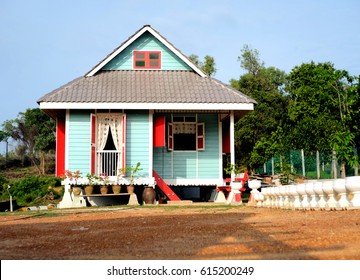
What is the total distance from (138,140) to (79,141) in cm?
199

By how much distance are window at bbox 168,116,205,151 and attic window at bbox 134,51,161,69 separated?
6.90 ft

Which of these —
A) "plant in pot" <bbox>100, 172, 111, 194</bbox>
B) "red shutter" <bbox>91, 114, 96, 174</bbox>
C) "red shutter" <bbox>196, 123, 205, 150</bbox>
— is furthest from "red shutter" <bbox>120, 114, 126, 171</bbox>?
"red shutter" <bbox>196, 123, 205, 150</bbox>

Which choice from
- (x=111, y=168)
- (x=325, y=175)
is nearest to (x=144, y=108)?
(x=111, y=168)

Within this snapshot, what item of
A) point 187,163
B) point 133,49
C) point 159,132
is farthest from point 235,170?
point 133,49

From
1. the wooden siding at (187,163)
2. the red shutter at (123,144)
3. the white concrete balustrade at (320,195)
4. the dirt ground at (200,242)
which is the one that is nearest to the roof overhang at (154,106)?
the red shutter at (123,144)

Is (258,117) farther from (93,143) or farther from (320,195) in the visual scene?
(320,195)

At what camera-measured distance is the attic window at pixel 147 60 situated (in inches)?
794

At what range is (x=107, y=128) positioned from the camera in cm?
1867

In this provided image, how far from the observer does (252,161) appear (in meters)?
32.4

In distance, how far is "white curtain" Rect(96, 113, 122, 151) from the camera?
1856 cm

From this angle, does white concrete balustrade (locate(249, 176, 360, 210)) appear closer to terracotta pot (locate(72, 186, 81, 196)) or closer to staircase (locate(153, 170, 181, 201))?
staircase (locate(153, 170, 181, 201))

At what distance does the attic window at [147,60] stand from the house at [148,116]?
37 millimetres

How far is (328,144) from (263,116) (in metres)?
9.21
